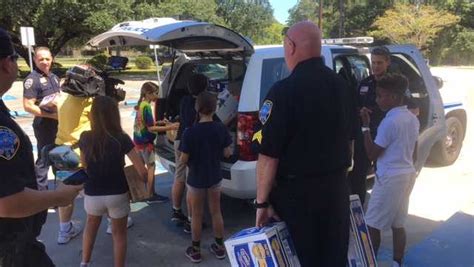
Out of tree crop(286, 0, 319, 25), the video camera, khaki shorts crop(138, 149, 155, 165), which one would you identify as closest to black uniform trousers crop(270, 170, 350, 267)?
the video camera

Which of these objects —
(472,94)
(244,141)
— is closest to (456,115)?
(244,141)

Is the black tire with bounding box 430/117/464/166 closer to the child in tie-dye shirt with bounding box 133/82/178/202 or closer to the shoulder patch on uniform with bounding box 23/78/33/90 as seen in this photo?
the child in tie-dye shirt with bounding box 133/82/178/202

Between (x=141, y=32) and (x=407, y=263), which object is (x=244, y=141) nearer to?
(x=141, y=32)

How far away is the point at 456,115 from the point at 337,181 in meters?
5.30

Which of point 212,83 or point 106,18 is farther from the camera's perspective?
point 106,18

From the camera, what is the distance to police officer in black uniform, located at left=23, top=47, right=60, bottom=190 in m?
4.62

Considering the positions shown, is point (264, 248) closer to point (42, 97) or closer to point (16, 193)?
point (16, 193)

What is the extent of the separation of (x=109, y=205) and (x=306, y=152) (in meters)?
1.68

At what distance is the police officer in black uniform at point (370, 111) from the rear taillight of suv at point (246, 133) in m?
0.91

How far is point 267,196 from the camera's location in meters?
2.48

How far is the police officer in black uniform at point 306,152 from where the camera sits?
2.40 meters

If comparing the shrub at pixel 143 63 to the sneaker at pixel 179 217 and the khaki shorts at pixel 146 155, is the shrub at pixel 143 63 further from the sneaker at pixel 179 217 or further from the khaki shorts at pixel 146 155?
the sneaker at pixel 179 217

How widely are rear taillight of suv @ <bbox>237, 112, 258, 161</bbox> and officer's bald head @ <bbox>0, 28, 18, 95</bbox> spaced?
2459 millimetres

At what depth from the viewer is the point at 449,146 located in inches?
277
